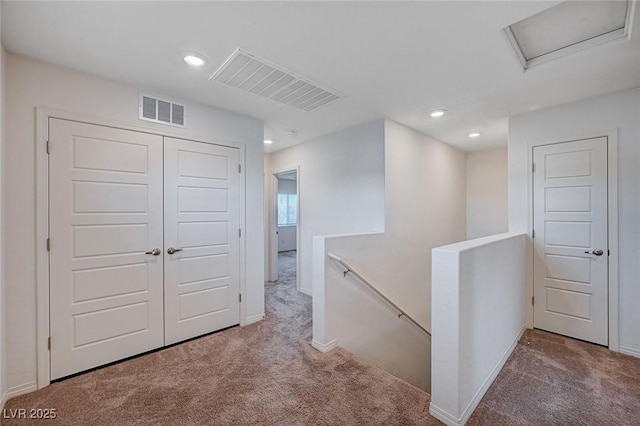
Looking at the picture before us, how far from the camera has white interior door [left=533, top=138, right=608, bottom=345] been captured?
279cm

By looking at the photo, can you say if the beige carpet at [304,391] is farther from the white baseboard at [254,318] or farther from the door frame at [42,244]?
the white baseboard at [254,318]

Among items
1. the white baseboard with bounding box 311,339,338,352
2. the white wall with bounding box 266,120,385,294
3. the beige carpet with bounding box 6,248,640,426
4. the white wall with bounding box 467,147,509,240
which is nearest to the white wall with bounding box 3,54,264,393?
the beige carpet with bounding box 6,248,640,426

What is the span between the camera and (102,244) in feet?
7.69

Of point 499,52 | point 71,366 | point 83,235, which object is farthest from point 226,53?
point 71,366

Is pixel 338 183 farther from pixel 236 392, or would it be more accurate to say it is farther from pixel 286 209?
pixel 286 209

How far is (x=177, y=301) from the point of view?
9.09 ft

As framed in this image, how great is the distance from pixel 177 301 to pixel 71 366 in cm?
88

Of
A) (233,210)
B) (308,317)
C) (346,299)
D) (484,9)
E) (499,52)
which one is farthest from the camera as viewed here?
(308,317)

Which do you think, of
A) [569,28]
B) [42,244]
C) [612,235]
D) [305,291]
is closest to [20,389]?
[42,244]

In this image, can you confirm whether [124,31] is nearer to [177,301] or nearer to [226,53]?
[226,53]

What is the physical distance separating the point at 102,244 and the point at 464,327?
2973mm

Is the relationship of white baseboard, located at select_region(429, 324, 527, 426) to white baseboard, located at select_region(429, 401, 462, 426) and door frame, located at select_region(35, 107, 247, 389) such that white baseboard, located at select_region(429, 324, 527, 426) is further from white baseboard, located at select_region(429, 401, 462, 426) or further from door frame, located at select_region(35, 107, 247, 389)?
door frame, located at select_region(35, 107, 247, 389)

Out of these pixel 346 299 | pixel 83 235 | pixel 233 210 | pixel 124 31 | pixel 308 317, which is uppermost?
pixel 124 31

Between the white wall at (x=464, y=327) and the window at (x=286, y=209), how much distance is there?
300 inches
